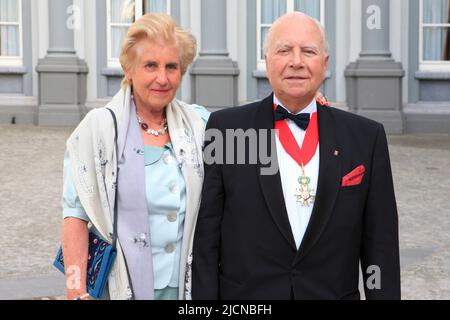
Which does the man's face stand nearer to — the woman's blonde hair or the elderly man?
the elderly man

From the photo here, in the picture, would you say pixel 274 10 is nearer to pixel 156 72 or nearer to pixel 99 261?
pixel 156 72

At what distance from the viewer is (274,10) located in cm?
1616

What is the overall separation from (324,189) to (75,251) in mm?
790

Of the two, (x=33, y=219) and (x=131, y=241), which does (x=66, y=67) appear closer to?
(x=33, y=219)

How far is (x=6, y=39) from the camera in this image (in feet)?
54.6

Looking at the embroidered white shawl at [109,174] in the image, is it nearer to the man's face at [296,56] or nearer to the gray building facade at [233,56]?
the man's face at [296,56]

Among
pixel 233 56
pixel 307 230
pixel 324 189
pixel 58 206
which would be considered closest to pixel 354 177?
pixel 324 189

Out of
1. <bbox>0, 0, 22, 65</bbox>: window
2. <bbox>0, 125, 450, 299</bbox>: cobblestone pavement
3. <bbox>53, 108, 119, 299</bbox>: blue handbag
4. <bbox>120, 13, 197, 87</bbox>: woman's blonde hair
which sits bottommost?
<bbox>0, 125, 450, 299</bbox>: cobblestone pavement

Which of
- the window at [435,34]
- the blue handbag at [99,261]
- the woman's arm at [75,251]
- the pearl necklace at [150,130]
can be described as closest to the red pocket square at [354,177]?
the pearl necklace at [150,130]

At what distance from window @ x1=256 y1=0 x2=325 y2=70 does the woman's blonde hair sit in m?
13.2

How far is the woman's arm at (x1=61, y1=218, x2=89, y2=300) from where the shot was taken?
112 inches

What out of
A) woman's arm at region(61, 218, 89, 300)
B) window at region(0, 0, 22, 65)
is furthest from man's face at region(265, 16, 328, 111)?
window at region(0, 0, 22, 65)

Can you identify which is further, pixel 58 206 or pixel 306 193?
pixel 58 206

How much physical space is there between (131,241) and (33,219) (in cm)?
540
